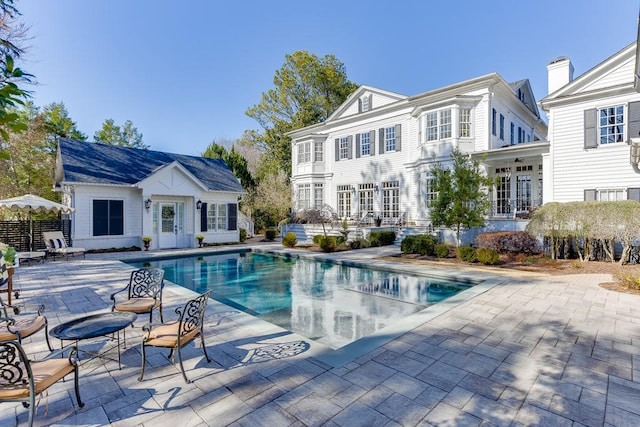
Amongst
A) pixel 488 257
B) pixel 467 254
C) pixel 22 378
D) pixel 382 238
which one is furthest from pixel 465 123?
pixel 22 378

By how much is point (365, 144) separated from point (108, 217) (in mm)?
15067

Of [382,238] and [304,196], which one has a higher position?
[304,196]

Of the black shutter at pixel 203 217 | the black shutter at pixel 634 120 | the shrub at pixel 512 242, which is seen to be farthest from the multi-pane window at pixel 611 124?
the black shutter at pixel 203 217

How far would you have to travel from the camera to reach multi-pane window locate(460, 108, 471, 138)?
53.8ft

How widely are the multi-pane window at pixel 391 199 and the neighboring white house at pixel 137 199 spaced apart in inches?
347

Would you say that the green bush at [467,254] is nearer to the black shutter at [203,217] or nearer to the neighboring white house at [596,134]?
the neighboring white house at [596,134]

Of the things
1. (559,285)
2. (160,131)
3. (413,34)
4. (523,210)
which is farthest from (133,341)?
(160,131)

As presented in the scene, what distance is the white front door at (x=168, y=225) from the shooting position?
1647 centimetres

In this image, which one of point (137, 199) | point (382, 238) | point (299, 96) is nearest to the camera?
point (137, 199)

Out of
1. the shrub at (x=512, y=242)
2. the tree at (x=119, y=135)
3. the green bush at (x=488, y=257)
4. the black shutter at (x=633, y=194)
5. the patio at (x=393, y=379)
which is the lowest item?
the patio at (x=393, y=379)

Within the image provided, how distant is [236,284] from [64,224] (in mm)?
10199

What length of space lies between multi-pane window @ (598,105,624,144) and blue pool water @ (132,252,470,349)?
9.47m

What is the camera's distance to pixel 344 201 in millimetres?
22453

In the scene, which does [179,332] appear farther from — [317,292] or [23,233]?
[23,233]
